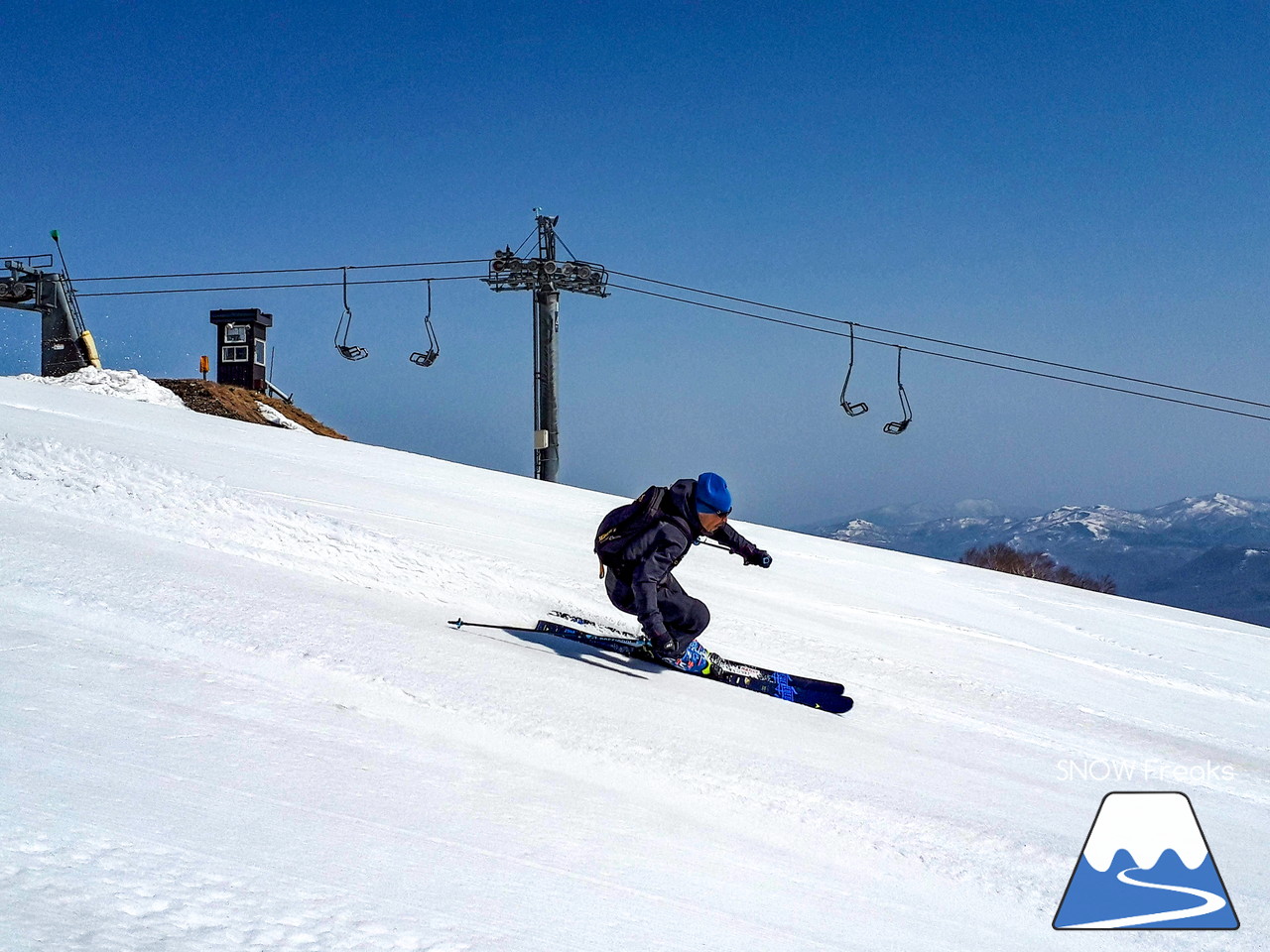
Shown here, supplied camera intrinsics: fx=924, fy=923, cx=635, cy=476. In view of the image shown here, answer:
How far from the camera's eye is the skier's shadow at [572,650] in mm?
5531

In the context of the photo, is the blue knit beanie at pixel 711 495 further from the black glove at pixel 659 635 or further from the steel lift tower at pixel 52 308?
the steel lift tower at pixel 52 308

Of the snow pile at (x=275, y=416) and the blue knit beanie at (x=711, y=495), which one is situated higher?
the snow pile at (x=275, y=416)

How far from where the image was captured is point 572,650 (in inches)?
227

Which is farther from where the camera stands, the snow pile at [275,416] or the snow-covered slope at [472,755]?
the snow pile at [275,416]

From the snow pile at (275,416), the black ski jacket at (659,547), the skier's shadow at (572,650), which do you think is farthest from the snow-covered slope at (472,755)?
the snow pile at (275,416)

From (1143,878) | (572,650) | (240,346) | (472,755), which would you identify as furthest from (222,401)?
(1143,878)

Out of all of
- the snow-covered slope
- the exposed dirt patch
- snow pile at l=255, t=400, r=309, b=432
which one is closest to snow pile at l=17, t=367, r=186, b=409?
the exposed dirt patch

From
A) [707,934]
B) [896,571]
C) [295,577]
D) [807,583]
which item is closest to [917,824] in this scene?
[707,934]

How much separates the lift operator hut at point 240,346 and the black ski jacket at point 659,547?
111 ft

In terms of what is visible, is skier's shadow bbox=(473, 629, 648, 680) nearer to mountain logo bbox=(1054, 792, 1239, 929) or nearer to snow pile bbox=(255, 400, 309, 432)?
mountain logo bbox=(1054, 792, 1239, 929)

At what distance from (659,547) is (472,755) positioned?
2151 millimetres

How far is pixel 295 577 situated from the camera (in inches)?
231

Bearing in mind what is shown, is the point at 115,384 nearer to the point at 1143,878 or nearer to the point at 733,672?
the point at 733,672

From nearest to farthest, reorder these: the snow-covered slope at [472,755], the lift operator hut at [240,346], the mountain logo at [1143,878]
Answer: the snow-covered slope at [472,755]
the mountain logo at [1143,878]
the lift operator hut at [240,346]
